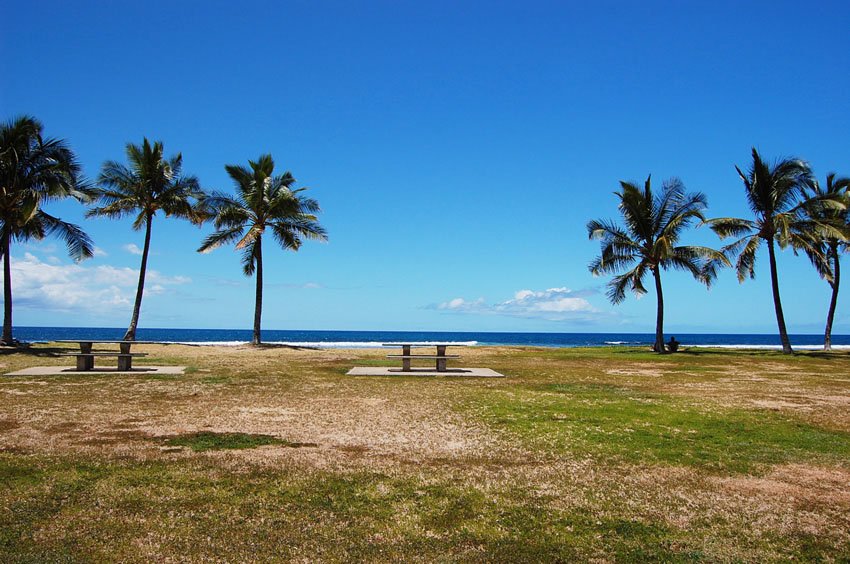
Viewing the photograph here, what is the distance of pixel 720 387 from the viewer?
16094mm

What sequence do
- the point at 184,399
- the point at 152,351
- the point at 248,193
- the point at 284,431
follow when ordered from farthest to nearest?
the point at 248,193, the point at 152,351, the point at 184,399, the point at 284,431

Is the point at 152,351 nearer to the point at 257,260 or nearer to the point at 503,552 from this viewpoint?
the point at 257,260

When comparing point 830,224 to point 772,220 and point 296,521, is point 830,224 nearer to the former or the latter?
point 772,220

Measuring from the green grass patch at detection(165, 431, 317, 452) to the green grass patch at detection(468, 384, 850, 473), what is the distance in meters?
3.85

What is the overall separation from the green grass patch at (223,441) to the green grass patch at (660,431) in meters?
3.85

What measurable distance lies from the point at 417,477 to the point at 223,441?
3330mm

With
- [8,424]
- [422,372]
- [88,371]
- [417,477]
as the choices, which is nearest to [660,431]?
[417,477]

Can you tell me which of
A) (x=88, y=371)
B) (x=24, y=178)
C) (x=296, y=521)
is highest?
(x=24, y=178)

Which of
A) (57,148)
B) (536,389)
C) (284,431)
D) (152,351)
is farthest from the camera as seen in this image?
(57,148)

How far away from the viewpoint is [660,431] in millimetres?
9422

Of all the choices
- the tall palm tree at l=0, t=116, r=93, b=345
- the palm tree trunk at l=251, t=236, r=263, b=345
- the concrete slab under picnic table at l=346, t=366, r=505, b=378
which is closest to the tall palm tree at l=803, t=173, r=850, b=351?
the concrete slab under picnic table at l=346, t=366, r=505, b=378

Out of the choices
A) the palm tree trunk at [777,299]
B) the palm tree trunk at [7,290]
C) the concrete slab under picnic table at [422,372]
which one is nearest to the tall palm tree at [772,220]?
the palm tree trunk at [777,299]

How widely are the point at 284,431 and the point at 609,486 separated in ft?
17.1

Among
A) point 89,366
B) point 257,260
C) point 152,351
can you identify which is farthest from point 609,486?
point 257,260
